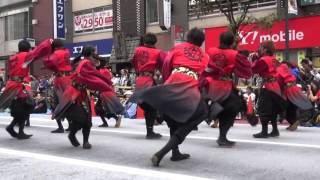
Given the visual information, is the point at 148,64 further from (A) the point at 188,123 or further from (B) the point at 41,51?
(A) the point at 188,123

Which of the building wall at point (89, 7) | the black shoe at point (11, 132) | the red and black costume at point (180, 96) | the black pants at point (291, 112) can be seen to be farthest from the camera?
the building wall at point (89, 7)

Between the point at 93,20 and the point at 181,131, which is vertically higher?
the point at 93,20

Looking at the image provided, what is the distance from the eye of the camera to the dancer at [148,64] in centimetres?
1026

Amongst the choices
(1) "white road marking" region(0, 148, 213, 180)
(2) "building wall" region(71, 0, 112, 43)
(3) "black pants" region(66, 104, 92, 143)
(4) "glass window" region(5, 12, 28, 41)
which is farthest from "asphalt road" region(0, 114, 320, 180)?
(4) "glass window" region(5, 12, 28, 41)

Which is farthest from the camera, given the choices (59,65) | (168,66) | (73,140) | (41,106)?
(41,106)

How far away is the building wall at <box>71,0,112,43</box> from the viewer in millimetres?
29139

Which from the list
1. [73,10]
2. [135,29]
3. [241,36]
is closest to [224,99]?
[241,36]

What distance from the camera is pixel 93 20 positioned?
3003 cm

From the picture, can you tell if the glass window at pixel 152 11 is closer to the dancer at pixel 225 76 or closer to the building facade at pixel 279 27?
the building facade at pixel 279 27

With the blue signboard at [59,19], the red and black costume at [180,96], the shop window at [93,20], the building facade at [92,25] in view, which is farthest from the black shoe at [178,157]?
the blue signboard at [59,19]

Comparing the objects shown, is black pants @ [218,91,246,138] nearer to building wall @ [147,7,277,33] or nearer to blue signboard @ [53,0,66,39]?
building wall @ [147,7,277,33]

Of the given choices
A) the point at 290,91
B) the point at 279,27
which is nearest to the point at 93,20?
the point at 279,27

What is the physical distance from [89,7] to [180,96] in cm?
2366

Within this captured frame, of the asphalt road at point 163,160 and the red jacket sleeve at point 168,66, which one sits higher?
the red jacket sleeve at point 168,66
